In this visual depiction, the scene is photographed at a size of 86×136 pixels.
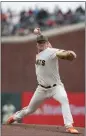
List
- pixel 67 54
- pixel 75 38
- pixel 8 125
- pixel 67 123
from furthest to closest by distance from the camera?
1. pixel 75 38
2. pixel 8 125
3. pixel 67 123
4. pixel 67 54

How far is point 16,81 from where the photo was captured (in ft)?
96.4

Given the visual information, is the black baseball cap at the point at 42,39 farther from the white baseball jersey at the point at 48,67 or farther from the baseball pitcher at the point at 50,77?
the white baseball jersey at the point at 48,67

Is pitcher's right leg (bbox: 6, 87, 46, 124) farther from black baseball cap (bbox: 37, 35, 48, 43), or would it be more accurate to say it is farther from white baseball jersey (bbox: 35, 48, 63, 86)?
black baseball cap (bbox: 37, 35, 48, 43)

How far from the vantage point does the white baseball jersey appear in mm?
9305

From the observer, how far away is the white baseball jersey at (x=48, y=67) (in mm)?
9305

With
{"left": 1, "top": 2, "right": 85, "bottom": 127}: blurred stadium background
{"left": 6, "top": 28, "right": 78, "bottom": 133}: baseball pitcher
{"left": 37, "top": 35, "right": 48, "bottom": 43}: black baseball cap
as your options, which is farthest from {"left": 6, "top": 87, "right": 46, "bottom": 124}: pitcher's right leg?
{"left": 1, "top": 2, "right": 85, "bottom": 127}: blurred stadium background

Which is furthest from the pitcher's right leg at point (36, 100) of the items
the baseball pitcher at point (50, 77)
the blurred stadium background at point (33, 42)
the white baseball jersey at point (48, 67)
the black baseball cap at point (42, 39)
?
the blurred stadium background at point (33, 42)

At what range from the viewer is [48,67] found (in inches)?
369

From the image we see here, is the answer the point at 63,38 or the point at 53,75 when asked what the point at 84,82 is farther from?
the point at 53,75

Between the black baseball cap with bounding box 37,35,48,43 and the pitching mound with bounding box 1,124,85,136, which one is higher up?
the black baseball cap with bounding box 37,35,48,43

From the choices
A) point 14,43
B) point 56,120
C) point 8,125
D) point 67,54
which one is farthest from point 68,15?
point 67,54

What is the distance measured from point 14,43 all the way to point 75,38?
363 cm

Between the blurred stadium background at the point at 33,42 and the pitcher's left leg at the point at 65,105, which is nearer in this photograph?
the pitcher's left leg at the point at 65,105

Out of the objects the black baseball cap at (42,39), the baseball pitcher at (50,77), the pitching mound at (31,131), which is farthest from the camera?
the black baseball cap at (42,39)
